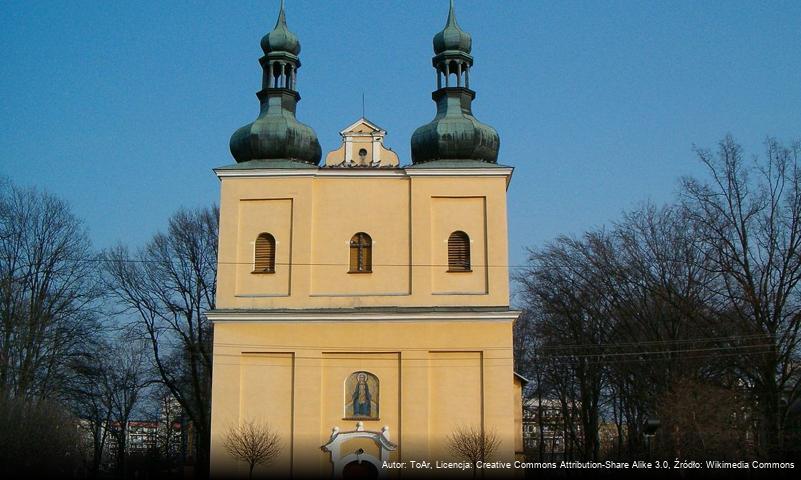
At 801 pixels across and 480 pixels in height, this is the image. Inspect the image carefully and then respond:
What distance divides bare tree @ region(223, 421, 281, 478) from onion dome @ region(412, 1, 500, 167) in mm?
8666

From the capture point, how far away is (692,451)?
26.2 meters

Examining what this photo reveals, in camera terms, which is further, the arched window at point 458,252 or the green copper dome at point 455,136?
the green copper dome at point 455,136

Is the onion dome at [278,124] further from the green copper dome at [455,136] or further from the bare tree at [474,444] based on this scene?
the bare tree at [474,444]

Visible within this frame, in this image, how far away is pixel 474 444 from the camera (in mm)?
23516

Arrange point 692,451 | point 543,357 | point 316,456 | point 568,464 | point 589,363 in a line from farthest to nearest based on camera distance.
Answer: point 543,357 → point 589,363 → point 568,464 → point 692,451 → point 316,456

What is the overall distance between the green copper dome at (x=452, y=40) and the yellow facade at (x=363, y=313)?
14.5 ft

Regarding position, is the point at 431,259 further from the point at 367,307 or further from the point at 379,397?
the point at 379,397

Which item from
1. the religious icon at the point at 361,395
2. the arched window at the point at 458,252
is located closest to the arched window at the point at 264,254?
the religious icon at the point at 361,395

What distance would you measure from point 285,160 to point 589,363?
1606 cm

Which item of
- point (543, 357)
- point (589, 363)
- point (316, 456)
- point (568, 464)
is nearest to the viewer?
point (316, 456)

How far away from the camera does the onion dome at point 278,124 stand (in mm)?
26531

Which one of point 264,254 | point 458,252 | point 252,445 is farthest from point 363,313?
point 252,445

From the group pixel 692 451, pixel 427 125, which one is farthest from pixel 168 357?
pixel 692 451

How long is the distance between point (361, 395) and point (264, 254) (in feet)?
15.2
